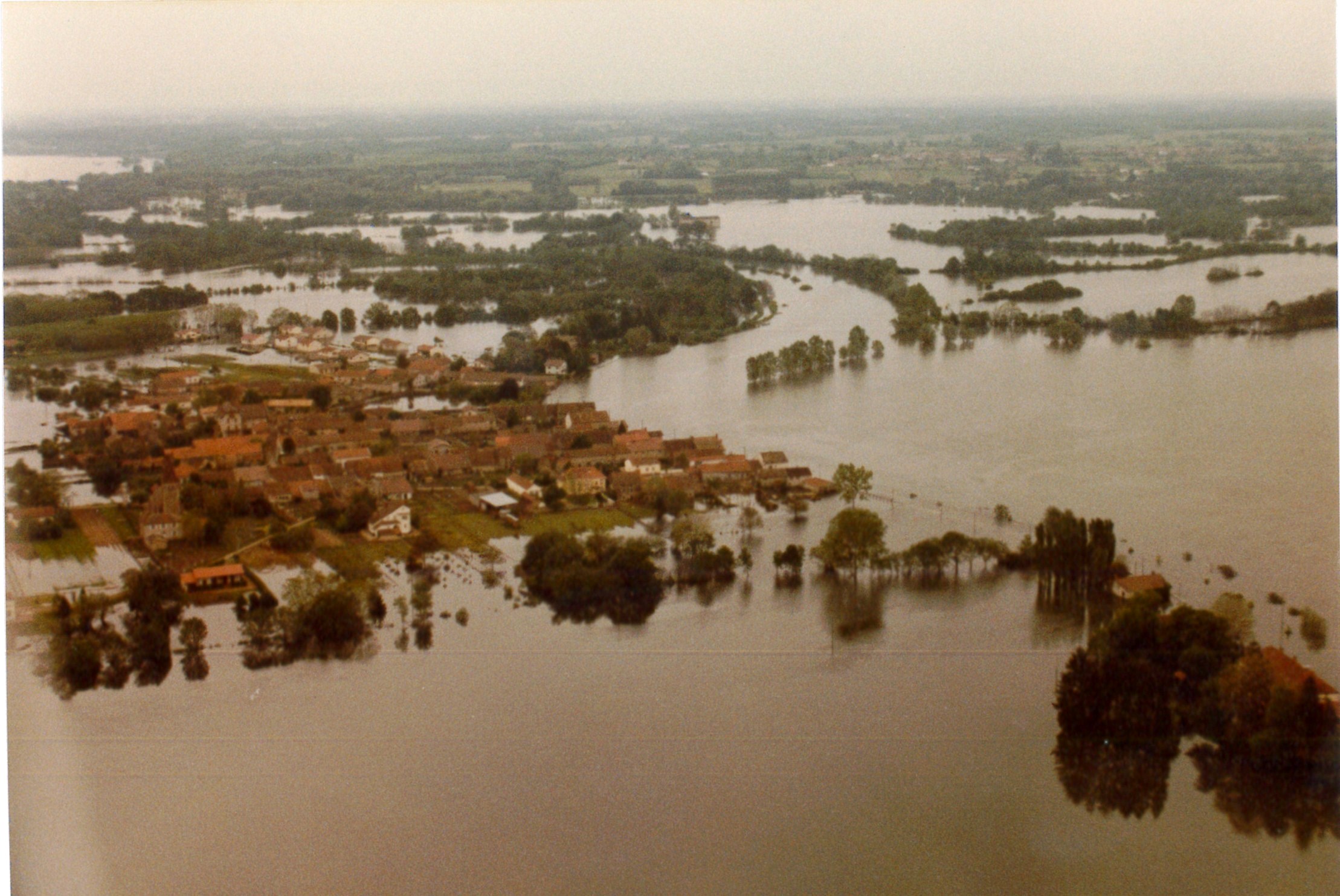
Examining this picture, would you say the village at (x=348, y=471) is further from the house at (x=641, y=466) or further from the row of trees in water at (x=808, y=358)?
the row of trees in water at (x=808, y=358)

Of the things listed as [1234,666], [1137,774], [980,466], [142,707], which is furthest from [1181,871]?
[142,707]

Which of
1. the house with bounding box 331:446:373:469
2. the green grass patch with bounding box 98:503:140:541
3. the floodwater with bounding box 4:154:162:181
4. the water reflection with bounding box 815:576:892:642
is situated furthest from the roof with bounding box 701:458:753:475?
the floodwater with bounding box 4:154:162:181

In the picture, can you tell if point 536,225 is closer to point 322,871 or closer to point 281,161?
point 281,161

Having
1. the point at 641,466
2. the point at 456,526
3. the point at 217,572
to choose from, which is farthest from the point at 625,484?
the point at 217,572

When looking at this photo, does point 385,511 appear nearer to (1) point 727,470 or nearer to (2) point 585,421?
(2) point 585,421

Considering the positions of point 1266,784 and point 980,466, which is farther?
point 980,466
